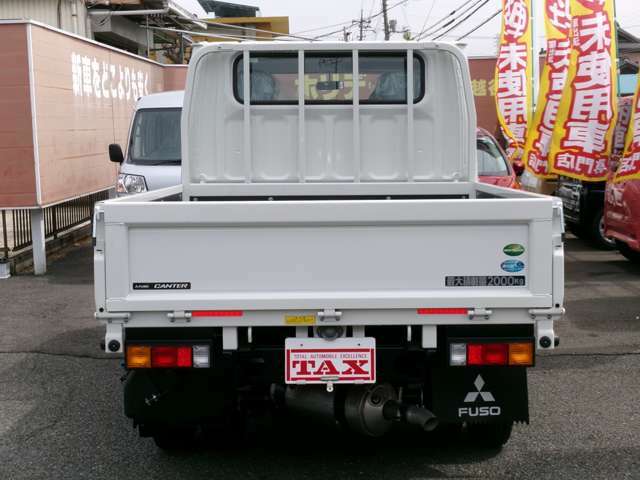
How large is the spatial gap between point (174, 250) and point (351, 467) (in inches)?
66.1

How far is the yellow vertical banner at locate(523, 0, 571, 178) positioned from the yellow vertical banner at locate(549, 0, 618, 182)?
0.29 m

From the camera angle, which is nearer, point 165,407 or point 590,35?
point 165,407

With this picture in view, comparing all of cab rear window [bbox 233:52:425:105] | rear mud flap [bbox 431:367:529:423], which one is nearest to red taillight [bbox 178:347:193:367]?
rear mud flap [bbox 431:367:529:423]

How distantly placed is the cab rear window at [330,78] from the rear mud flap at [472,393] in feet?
7.52

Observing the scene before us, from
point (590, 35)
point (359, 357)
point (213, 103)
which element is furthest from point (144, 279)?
point (590, 35)

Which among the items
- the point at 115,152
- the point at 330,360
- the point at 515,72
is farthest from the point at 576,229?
the point at 330,360

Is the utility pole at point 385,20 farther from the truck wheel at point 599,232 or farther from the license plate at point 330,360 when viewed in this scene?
the license plate at point 330,360

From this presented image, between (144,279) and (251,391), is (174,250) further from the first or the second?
(251,391)

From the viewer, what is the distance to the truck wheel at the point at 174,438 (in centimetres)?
505

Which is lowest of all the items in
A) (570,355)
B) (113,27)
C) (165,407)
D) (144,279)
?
(570,355)

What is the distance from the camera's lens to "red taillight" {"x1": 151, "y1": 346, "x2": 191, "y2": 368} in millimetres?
4289

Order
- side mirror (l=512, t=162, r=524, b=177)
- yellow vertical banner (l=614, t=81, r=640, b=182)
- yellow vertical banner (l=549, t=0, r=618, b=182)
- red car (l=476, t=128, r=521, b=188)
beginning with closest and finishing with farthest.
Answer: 1. yellow vertical banner (l=614, t=81, r=640, b=182)
2. yellow vertical banner (l=549, t=0, r=618, b=182)
3. red car (l=476, t=128, r=521, b=188)
4. side mirror (l=512, t=162, r=524, b=177)

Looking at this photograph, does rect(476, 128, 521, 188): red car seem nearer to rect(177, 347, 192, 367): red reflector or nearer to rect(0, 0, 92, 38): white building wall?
rect(177, 347, 192, 367): red reflector

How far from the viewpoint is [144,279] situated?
4.20 m
